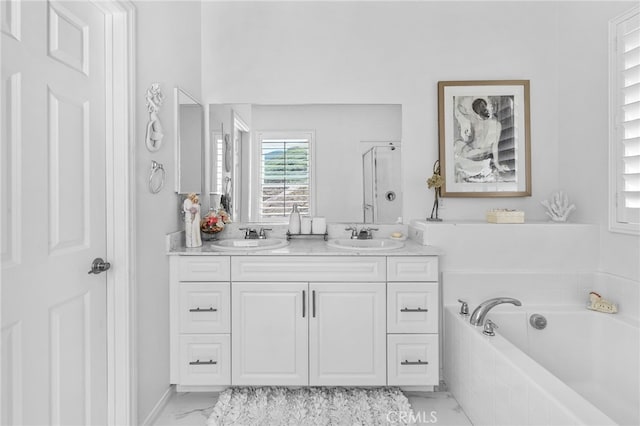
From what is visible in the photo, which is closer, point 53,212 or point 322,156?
point 53,212

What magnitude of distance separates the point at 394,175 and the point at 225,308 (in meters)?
1.47

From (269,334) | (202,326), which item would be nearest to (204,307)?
(202,326)

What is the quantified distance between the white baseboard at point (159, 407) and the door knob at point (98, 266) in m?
0.87

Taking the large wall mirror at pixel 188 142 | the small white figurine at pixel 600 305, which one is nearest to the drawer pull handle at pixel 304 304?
the large wall mirror at pixel 188 142

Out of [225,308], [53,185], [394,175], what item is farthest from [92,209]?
[394,175]

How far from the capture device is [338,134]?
268 centimetres

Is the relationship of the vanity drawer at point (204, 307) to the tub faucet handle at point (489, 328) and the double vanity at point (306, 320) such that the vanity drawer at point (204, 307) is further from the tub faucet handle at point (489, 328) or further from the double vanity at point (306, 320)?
the tub faucet handle at point (489, 328)

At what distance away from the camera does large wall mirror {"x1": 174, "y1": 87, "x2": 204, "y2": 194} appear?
2.29 metres

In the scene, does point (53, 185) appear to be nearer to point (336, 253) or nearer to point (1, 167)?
point (1, 167)

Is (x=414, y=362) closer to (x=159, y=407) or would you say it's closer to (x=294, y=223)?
(x=294, y=223)

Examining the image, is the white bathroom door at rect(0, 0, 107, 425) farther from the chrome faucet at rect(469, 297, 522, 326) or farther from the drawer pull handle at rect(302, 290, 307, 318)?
the chrome faucet at rect(469, 297, 522, 326)

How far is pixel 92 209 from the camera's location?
5.17 feet

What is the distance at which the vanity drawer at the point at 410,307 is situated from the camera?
6.91 feet

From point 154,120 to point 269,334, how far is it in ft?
4.37
